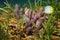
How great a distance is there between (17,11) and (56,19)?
86cm

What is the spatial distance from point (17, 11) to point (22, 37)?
0.77 m

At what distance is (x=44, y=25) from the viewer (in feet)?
11.0

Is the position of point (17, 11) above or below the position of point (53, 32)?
above

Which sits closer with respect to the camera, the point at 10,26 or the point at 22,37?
the point at 22,37

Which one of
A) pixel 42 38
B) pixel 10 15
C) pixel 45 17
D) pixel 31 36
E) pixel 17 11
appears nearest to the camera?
pixel 42 38

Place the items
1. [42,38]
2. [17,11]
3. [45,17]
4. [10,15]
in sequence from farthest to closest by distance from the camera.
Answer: [10,15] → [17,11] → [45,17] → [42,38]

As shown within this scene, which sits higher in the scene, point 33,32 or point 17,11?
point 17,11

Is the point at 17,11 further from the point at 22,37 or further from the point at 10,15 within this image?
the point at 22,37

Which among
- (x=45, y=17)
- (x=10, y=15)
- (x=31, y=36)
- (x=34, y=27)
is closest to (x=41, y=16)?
(x=45, y=17)

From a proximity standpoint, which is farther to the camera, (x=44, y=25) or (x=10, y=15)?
(x=10, y=15)

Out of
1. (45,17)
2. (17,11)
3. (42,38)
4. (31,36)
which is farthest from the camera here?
(17,11)

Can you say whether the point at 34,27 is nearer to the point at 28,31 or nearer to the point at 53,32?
the point at 28,31

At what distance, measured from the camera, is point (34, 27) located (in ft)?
11.8

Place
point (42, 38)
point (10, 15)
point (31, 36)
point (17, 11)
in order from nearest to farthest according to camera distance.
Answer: point (42, 38), point (31, 36), point (17, 11), point (10, 15)
